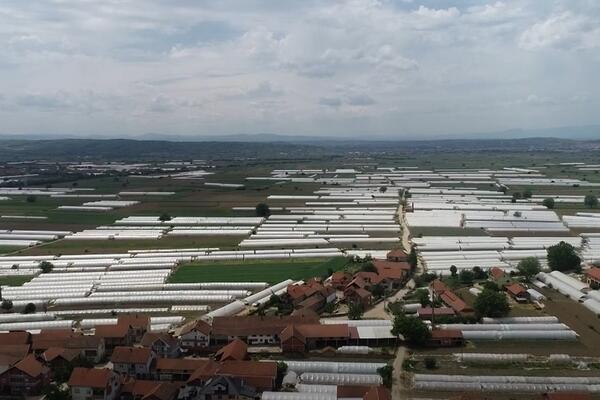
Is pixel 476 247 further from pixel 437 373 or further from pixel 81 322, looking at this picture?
pixel 81 322

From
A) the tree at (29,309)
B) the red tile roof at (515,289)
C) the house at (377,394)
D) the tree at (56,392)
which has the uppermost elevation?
the house at (377,394)

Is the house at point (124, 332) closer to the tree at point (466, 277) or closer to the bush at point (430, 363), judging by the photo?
the bush at point (430, 363)

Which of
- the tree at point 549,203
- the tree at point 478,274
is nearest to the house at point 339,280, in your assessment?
the tree at point 478,274

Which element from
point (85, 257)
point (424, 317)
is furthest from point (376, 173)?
point (424, 317)

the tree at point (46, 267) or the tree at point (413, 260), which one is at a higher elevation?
the tree at point (413, 260)

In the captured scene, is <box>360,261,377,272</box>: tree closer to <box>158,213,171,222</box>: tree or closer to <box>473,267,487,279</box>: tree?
<box>473,267,487,279</box>: tree

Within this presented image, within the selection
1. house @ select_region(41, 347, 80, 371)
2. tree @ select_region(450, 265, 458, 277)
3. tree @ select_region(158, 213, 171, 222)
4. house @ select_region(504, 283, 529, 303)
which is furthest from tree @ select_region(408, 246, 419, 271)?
tree @ select_region(158, 213, 171, 222)

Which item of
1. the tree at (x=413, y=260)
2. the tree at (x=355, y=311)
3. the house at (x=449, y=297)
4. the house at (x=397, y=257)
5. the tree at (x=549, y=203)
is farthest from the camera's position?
the tree at (x=549, y=203)
